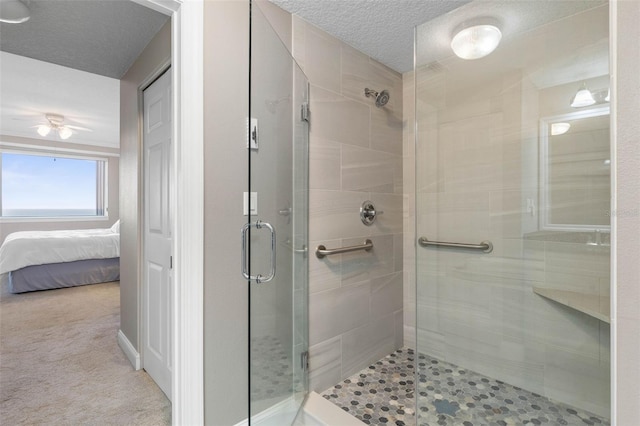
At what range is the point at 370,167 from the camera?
7.11 feet

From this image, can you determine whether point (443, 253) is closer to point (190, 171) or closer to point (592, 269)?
point (592, 269)

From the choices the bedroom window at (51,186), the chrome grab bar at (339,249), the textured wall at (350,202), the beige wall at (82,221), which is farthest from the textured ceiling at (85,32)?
the bedroom window at (51,186)

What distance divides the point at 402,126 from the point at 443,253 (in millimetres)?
1122

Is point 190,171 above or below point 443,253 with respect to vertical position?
above

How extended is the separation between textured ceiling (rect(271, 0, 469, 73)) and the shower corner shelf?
1534 mm

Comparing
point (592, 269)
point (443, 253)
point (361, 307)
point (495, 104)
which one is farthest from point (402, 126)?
point (592, 269)

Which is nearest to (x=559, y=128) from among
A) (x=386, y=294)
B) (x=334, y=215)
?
(x=334, y=215)

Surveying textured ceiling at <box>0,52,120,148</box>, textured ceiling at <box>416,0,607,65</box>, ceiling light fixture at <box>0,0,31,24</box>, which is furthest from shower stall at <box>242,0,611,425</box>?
textured ceiling at <box>0,52,120,148</box>

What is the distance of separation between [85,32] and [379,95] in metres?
1.97

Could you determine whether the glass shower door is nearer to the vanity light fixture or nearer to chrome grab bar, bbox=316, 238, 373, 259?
chrome grab bar, bbox=316, 238, 373, 259

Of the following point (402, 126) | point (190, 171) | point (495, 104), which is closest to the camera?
point (190, 171)

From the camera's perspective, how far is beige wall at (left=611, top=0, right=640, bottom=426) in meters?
0.74

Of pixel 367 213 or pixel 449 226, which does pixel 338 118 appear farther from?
pixel 449 226

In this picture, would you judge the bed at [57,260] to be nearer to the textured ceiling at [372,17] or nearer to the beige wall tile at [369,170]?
the beige wall tile at [369,170]
